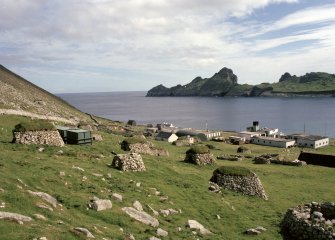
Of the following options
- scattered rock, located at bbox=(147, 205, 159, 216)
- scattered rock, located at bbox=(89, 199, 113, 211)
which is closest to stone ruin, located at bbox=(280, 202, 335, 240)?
scattered rock, located at bbox=(147, 205, 159, 216)

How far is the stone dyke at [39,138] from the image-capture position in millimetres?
32188

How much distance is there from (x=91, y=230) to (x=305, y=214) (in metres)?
14.7

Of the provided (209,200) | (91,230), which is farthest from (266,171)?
(91,230)

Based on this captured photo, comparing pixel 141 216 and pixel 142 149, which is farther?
pixel 142 149

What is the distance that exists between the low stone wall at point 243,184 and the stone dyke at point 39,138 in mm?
15870

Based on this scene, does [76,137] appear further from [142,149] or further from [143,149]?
[143,149]

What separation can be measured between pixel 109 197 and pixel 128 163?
28.5 ft

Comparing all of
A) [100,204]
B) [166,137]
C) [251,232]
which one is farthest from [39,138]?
[166,137]

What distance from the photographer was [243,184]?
32219 millimetres

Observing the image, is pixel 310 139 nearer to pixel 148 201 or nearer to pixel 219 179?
pixel 219 179

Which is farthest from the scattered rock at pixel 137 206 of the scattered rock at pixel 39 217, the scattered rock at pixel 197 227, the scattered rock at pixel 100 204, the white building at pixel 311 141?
the white building at pixel 311 141

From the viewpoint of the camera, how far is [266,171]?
48.8 m

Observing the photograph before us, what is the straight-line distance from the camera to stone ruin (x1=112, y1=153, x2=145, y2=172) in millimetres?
29047

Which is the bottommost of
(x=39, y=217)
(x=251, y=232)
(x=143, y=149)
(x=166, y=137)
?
(x=166, y=137)
